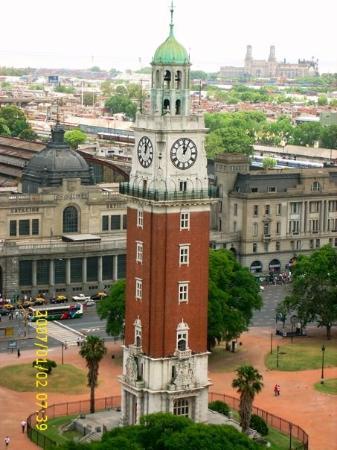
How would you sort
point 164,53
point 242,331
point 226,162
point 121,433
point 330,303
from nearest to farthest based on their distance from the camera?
1. point 121,433
2. point 164,53
3. point 242,331
4. point 330,303
5. point 226,162

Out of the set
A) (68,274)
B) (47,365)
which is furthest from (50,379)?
(68,274)

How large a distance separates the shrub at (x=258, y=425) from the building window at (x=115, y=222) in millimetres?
67779

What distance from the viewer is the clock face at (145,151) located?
10569 centimetres

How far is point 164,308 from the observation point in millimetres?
106188

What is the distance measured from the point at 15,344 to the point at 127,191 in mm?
35707

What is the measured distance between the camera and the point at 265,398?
12150 centimetres

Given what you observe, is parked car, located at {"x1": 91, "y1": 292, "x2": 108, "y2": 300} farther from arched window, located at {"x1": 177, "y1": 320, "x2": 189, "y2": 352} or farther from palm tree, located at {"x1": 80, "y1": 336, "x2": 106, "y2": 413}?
arched window, located at {"x1": 177, "y1": 320, "x2": 189, "y2": 352}

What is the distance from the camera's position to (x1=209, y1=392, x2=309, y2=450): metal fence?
10850 centimetres

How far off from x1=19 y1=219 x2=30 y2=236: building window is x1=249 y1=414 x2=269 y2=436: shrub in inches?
2533

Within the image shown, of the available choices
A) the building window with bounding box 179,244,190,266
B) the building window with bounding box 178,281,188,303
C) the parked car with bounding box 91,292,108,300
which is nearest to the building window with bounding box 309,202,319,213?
the parked car with bounding box 91,292,108,300

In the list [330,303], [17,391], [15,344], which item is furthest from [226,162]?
[17,391]

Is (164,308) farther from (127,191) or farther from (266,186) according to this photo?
(266,186)

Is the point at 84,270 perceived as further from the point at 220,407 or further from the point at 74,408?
the point at 220,407

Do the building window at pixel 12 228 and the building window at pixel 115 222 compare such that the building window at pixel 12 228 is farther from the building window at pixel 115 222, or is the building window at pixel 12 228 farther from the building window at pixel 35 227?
the building window at pixel 115 222
